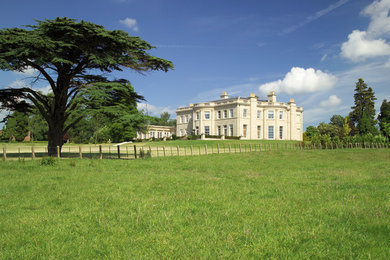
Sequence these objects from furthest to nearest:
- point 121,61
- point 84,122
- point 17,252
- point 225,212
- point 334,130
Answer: point 84,122 < point 334,130 < point 121,61 < point 225,212 < point 17,252

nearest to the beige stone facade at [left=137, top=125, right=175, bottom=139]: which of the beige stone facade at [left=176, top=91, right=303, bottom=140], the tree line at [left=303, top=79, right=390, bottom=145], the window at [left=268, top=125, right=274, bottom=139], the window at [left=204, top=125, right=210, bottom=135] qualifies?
the window at [left=204, top=125, right=210, bottom=135]

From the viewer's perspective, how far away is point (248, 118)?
61469 mm

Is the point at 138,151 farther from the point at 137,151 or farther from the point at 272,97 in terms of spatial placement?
the point at 272,97

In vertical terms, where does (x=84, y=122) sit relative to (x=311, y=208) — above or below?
above

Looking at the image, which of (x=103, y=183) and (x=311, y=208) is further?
(x=103, y=183)

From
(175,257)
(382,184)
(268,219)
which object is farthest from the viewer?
(382,184)

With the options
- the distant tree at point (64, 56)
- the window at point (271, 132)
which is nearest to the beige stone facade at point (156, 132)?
the window at point (271, 132)

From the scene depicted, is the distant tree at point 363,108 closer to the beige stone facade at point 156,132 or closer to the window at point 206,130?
the window at point 206,130

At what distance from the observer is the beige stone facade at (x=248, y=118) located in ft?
200

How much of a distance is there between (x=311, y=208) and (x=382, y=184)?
469 centimetres

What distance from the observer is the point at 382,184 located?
9234mm

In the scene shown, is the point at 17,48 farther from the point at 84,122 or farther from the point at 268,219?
the point at 84,122

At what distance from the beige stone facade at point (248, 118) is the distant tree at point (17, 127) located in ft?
132

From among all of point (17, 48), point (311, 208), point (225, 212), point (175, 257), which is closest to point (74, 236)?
point (175, 257)
